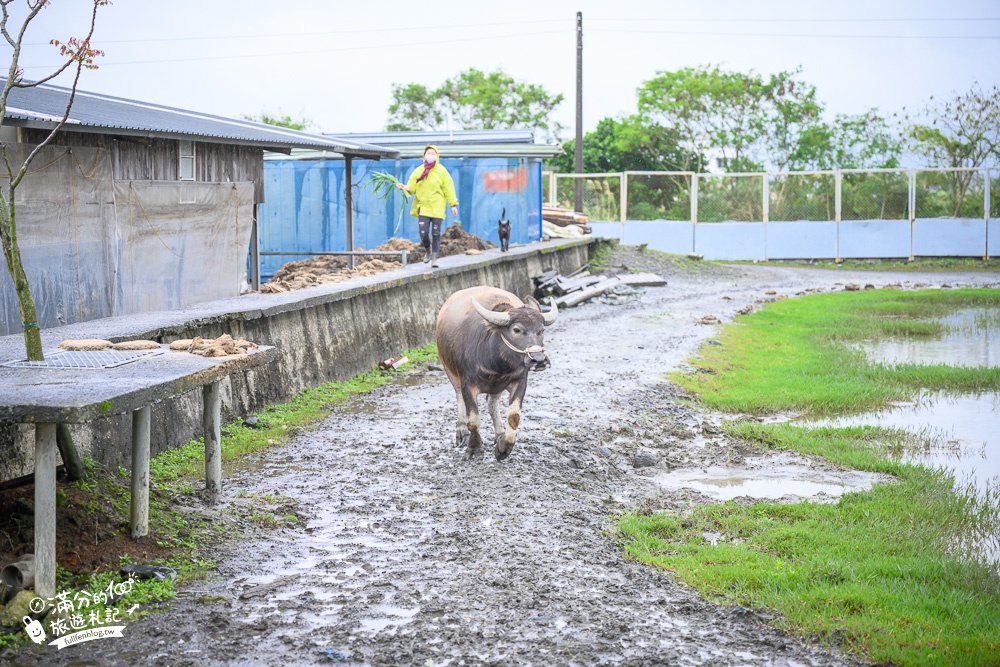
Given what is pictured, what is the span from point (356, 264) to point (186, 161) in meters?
6.19

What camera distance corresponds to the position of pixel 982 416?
11945 mm

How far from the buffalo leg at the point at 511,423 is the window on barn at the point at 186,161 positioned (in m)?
5.95

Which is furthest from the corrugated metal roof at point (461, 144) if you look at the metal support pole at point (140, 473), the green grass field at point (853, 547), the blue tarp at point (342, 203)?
the metal support pole at point (140, 473)

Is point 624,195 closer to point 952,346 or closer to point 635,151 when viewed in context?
point 635,151

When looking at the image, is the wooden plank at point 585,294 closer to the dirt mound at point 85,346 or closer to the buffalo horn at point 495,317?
the buffalo horn at point 495,317

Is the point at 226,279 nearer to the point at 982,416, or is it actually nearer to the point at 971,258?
the point at 982,416

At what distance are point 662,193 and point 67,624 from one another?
31100 mm

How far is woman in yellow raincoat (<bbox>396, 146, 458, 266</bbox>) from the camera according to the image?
17.7 metres

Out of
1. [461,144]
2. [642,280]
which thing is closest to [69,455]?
[642,280]

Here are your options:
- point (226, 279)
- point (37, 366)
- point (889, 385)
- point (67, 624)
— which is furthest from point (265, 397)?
point (889, 385)

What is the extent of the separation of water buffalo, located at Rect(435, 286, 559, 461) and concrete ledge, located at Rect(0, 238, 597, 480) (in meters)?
1.60

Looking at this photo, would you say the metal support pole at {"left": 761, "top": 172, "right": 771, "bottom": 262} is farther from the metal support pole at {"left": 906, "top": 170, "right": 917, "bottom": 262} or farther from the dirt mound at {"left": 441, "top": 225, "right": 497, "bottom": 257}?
the dirt mound at {"left": 441, "top": 225, "right": 497, "bottom": 257}

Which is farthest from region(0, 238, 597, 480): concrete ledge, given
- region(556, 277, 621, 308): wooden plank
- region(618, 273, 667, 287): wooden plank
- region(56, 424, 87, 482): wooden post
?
region(618, 273, 667, 287): wooden plank

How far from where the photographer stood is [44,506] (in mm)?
5504
